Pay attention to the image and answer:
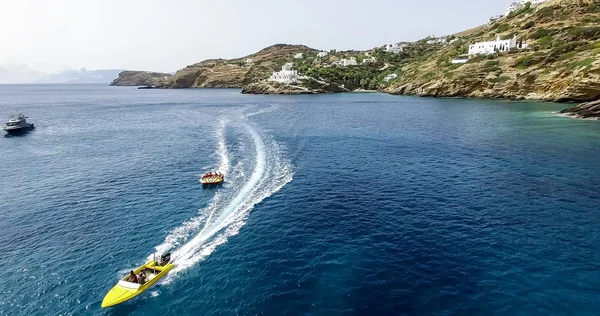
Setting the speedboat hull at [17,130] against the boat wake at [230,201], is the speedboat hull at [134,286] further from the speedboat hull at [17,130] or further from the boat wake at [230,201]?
the speedboat hull at [17,130]

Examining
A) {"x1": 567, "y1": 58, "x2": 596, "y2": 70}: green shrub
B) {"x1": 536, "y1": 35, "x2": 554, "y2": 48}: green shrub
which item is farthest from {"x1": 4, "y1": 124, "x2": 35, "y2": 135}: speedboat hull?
{"x1": 536, "y1": 35, "x2": 554, "y2": 48}: green shrub

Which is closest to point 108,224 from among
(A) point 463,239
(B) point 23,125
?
(A) point 463,239

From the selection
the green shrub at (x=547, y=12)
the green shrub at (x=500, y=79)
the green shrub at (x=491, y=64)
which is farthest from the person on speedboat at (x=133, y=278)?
the green shrub at (x=547, y=12)

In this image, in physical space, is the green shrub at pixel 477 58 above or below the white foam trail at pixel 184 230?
above

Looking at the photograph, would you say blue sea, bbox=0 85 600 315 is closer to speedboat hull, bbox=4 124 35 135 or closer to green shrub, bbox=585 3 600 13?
A: speedboat hull, bbox=4 124 35 135

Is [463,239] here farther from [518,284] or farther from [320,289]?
[320,289]

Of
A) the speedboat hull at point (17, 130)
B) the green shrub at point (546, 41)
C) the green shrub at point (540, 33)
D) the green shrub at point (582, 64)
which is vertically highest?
the green shrub at point (540, 33)

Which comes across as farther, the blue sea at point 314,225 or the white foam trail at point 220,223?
the white foam trail at point 220,223
